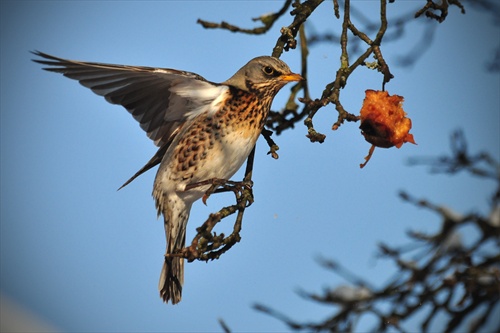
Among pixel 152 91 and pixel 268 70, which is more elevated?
pixel 268 70

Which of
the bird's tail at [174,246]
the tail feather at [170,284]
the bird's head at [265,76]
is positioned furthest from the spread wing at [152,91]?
the tail feather at [170,284]

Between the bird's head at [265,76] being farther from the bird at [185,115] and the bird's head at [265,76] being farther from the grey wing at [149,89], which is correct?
the grey wing at [149,89]

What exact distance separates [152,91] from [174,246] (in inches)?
40.6

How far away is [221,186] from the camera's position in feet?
14.1

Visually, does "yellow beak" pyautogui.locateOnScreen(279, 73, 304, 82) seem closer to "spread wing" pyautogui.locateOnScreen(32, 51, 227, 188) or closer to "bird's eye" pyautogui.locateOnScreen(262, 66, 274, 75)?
"bird's eye" pyautogui.locateOnScreen(262, 66, 274, 75)

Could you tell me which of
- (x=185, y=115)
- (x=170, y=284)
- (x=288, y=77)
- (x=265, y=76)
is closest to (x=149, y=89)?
(x=185, y=115)

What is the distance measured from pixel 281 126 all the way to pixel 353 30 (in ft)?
3.45

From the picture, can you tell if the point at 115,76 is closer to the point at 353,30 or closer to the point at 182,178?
the point at 182,178

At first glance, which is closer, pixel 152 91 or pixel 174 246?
pixel 152 91

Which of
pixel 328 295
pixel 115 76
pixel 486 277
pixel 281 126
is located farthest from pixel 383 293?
pixel 115 76

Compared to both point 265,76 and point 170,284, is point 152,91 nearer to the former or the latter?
point 265,76

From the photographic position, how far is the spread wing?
14.5ft

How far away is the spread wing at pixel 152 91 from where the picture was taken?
4426mm

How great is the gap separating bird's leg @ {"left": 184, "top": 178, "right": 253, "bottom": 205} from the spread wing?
0.43 m
